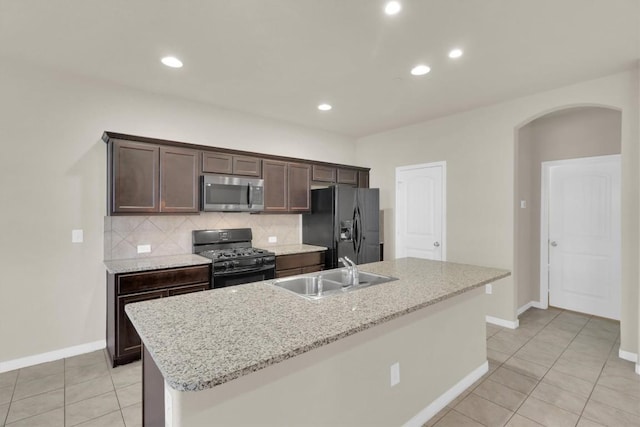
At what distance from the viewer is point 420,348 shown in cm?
206

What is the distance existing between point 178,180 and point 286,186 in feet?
4.59

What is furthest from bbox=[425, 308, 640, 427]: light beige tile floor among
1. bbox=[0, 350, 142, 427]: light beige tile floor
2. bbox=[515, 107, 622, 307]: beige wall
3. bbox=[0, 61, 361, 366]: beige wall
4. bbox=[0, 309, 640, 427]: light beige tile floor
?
bbox=[0, 61, 361, 366]: beige wall

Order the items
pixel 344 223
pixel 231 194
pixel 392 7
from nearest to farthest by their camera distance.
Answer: pixel 392 7 < pixel 231 194 < pixel 344 223

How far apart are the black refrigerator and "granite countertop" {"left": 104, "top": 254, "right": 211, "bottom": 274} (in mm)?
1680

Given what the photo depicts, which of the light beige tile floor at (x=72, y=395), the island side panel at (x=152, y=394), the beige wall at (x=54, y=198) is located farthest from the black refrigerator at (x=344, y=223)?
the island side panel at (x=152, y=394)

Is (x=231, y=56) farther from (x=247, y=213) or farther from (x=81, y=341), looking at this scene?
(x=81, y=341)

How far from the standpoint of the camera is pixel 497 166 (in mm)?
3826

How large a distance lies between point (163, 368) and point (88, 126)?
10.0 feet

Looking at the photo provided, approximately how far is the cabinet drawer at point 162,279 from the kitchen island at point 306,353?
131 cm

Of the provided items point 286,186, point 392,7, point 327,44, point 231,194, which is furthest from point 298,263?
point 392,7

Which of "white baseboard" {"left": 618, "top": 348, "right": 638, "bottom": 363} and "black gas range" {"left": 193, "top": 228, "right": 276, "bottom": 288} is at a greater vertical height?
"black gas range" {"left": 193, "top": 228, "right": 276, "bottom": 288}

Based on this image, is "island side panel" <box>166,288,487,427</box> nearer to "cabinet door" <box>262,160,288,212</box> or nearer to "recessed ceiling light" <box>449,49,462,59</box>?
"recessed ceiling light" <box>449,49,462,59</box>

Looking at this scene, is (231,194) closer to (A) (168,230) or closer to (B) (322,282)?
(A) (168,230)

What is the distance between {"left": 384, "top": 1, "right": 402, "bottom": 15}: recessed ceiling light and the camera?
6.53ft
